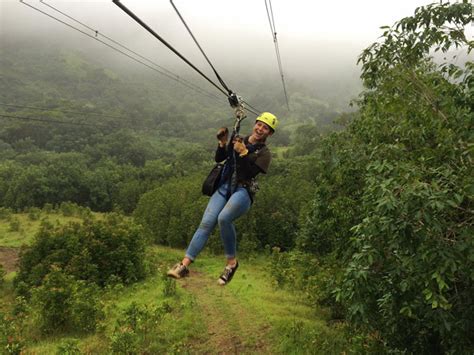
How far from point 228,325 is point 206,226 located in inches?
398

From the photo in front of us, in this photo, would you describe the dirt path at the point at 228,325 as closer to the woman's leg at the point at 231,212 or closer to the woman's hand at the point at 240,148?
the woman's leg at the point at 231,212

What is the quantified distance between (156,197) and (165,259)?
36.6 ft

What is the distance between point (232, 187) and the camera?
5.11 metres

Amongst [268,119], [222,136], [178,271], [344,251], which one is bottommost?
[344,251]

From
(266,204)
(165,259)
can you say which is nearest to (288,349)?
(165,259)

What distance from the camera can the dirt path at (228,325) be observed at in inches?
486

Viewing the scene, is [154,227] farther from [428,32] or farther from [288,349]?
[428,32]

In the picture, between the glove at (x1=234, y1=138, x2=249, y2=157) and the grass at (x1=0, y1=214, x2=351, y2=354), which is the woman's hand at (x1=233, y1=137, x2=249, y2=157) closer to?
the glove at (x1=234, y1=138, x2=249, y2=157)

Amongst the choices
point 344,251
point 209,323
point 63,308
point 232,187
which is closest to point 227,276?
point 232,187

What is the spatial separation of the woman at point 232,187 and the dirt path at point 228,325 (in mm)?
8082

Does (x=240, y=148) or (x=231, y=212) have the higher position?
(x=240, y=148)

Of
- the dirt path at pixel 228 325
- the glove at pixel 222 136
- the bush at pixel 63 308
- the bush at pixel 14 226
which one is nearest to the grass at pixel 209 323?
the dirt path at pixel 228 325

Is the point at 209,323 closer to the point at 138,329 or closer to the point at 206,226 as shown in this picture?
the point at 138,329

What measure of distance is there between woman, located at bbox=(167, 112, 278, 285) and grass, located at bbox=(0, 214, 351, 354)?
669cm
